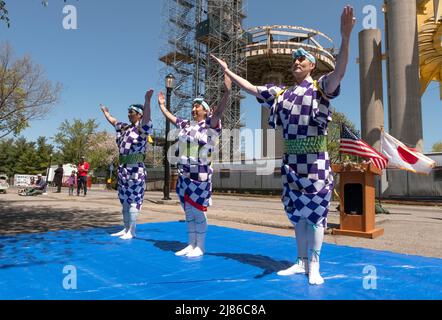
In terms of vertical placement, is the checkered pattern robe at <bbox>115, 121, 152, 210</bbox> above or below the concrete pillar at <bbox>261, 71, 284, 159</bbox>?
below

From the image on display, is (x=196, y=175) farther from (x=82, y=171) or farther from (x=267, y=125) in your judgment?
(x=267, y=125)

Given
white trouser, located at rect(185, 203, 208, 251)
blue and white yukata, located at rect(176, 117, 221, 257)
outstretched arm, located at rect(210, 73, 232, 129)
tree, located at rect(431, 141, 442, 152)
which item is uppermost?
tree, located at rect(431, 141, 442, 152)

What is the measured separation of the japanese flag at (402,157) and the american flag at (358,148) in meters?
1.73

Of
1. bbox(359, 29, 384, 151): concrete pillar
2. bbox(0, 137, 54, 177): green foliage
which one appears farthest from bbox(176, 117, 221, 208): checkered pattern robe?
bbox(0, 137, 54, 177): green foliage

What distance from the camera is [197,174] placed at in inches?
171

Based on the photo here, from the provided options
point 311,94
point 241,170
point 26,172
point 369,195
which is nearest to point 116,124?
point 311,94

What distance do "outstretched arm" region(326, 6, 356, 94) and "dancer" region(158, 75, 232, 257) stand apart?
4.93ft

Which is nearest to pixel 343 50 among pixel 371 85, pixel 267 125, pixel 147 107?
pixel 147 107

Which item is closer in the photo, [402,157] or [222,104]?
[222,104]

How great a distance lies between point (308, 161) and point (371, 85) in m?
23.4

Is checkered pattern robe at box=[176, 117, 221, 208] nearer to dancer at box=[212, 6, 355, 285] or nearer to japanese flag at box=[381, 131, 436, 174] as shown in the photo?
dancer at box=[212, 6, 355, 285]

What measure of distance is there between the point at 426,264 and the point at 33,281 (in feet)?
13.7

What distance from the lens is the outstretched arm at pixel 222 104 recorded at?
4.06 meters

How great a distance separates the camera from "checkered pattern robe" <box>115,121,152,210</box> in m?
5.43
